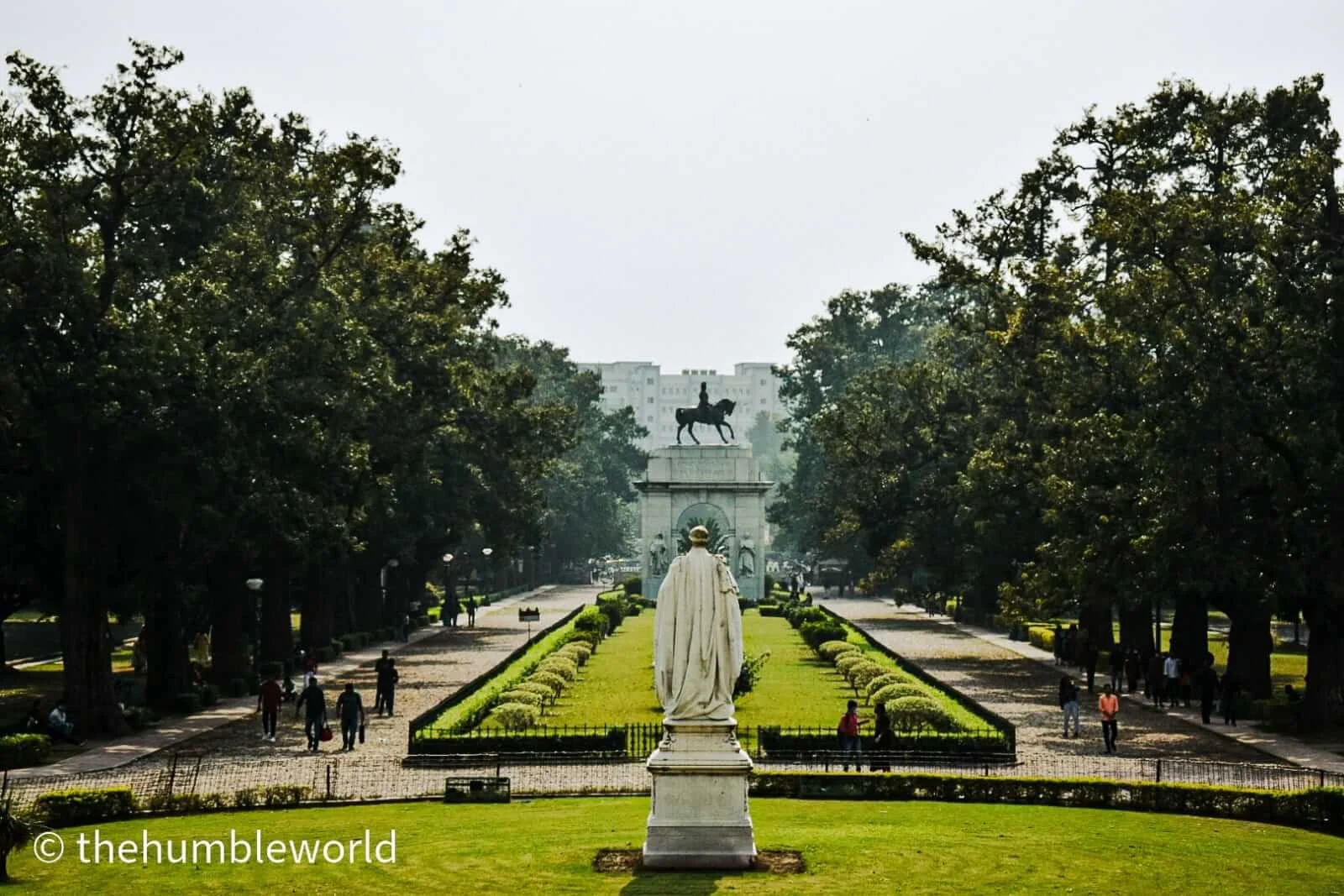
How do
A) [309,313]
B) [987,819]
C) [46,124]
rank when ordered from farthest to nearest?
[309,313] → [46,124] → [987,819]

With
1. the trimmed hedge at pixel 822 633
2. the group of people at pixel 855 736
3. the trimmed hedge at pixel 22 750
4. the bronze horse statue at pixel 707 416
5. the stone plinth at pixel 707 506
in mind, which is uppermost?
the bronze horse statue at pixel 707 416

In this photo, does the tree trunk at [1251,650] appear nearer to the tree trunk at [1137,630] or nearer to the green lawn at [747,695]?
the tree trunk at [1137,630]

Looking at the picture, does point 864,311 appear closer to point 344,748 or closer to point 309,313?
point 309,313

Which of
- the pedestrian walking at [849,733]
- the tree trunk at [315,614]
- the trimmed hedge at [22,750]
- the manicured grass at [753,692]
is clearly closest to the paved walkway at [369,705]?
the trimmed hedge at [22,750]

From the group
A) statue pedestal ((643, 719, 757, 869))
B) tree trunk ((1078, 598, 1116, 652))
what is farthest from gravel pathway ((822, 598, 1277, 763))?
statue pedestal ((643, 719, 757, 869))

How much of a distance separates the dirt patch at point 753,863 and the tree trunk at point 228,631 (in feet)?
91.7

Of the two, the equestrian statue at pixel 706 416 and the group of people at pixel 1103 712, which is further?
the equestrian statue at pixel 706 416


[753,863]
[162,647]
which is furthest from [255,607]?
[753,863]

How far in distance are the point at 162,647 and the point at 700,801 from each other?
25.5 meters

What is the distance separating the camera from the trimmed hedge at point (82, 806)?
23.4 meters

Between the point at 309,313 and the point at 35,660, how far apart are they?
20909mm

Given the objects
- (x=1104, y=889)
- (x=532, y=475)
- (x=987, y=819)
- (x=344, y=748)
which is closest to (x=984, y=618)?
(x=532, y=475)

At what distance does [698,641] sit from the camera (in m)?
19.3

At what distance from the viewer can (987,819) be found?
23766 mm
